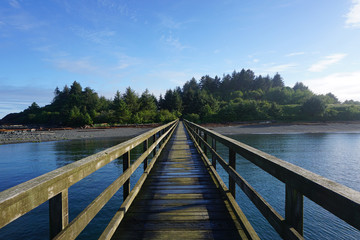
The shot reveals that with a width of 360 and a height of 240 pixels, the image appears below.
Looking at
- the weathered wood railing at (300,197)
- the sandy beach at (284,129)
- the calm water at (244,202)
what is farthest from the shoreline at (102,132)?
the weathered wood railing at (300,197)

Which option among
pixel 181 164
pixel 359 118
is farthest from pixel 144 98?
pixel 181 164

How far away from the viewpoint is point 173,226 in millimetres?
2801

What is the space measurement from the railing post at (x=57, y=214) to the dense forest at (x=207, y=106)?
206 ft

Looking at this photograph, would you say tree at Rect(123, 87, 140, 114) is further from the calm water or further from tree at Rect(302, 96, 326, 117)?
the calm water

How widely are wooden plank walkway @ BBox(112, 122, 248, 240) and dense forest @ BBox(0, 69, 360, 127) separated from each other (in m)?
60.0

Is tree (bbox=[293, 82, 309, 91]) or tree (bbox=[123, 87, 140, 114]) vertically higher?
tree (bbox=[293, 82, 309, 91])

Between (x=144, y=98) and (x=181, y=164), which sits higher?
(x=144, y=98)

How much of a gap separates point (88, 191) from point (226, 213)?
650 centimetres

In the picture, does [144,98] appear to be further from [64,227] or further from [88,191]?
[64,227]

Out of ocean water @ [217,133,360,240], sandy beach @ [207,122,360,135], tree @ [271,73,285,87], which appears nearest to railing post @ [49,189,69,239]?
ocean water @ [217,133,360,240]

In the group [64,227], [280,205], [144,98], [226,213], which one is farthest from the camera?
[144,98]

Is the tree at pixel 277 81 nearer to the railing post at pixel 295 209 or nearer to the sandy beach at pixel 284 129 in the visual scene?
the sandy beach at pixel 284 129

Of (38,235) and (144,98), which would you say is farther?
(144,98)

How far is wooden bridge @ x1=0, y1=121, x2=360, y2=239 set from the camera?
1128mm
